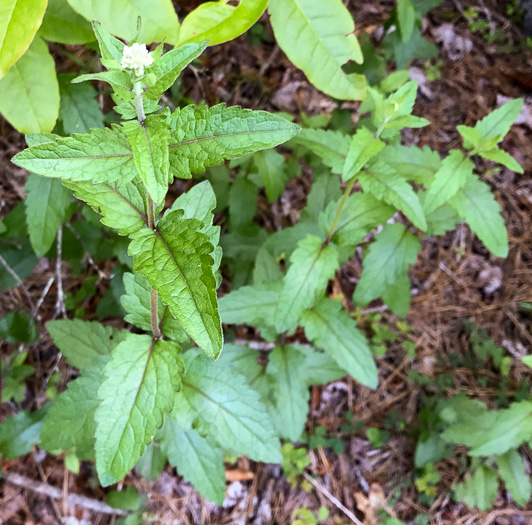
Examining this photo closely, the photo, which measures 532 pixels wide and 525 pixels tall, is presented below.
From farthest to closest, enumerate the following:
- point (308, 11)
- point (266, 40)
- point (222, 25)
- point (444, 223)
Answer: point (266, 40) → point (444, 223) → point (308, 11) → point (222, 25)

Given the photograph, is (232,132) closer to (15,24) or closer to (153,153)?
(153,153)

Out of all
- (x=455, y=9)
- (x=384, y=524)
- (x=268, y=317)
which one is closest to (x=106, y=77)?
(x=268, y=317)

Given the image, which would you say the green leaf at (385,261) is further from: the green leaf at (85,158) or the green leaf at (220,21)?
the green leaf at (85,158)

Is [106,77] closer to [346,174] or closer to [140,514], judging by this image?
[346,174]

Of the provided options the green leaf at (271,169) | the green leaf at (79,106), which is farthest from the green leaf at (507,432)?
the green leaf at (79,106)

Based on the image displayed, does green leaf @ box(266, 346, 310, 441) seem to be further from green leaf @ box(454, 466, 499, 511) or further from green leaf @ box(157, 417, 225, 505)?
green leaf @ box(454, 466, 499, 511)

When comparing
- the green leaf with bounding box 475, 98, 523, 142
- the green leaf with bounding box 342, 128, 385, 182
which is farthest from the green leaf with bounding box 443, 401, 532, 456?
the green leaf with bounding box 342, 128, 385, 182
